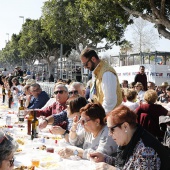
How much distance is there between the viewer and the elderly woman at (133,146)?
2.42 meters

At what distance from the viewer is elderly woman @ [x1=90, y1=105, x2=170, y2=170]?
7.95 feet

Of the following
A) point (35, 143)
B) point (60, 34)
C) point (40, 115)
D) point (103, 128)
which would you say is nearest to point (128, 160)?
point (103, 128)

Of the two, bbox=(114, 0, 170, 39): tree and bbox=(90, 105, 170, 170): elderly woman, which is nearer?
bbox=(90, 105, 170, 170): elderly woman

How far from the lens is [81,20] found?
28156 mm

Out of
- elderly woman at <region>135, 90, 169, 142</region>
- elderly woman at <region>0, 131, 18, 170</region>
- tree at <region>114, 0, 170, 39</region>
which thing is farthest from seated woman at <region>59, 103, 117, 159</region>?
tree at <region>114, 0, 170, 39</region>

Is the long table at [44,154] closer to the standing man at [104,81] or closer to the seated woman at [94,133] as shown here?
the seated woman at [94,133]

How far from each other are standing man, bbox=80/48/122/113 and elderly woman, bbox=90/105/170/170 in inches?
58.0

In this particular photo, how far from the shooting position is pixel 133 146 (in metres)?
2.52

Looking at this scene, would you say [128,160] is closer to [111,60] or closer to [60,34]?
[111,60]

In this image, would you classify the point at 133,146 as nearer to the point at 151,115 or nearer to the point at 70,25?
the point at 151,115

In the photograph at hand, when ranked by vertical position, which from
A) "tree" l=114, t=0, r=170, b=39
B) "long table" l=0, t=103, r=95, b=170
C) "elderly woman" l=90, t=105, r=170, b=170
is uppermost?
"tree" l=114, t=0, r=170, b=39

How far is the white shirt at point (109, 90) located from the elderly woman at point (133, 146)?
144cm

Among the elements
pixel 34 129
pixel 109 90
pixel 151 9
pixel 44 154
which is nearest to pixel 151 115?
pixel 109 90

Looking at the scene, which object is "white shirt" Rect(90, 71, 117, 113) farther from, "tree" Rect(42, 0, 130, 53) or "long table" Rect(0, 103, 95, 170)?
"tree" Rect(42, 0, 130, 53)
